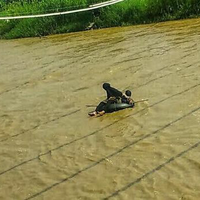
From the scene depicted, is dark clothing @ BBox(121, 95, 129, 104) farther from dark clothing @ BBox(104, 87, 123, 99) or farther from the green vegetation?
the green vegetation

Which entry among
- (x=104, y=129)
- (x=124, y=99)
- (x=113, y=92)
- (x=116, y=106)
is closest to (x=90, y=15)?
(x=124, y=99)

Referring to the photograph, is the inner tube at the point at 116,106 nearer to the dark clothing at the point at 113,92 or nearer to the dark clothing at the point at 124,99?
the dark clothing at the point at 124,99

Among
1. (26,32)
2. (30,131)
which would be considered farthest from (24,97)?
(26,32)

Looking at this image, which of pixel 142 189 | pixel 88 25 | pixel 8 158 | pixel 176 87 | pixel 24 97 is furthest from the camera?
pixel 88 25

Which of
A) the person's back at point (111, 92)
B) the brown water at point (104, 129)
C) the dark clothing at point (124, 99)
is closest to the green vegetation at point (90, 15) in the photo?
the brown water at point (104, 129)

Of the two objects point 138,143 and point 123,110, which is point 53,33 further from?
point 138,143

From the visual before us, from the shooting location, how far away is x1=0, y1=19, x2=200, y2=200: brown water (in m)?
4.79

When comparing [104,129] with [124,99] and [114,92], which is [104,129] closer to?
[114,92]

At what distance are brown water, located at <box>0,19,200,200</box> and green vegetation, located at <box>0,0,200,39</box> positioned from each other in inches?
166

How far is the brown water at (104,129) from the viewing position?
479 cm

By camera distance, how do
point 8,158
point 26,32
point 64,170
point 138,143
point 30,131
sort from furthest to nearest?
point 26,32 → point 30,131 → point 8,158 → point 138,143 → point 64,170

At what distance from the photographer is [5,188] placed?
5121 mm

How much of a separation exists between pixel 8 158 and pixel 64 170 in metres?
1.12

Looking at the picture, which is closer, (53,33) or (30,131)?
(30,131)
